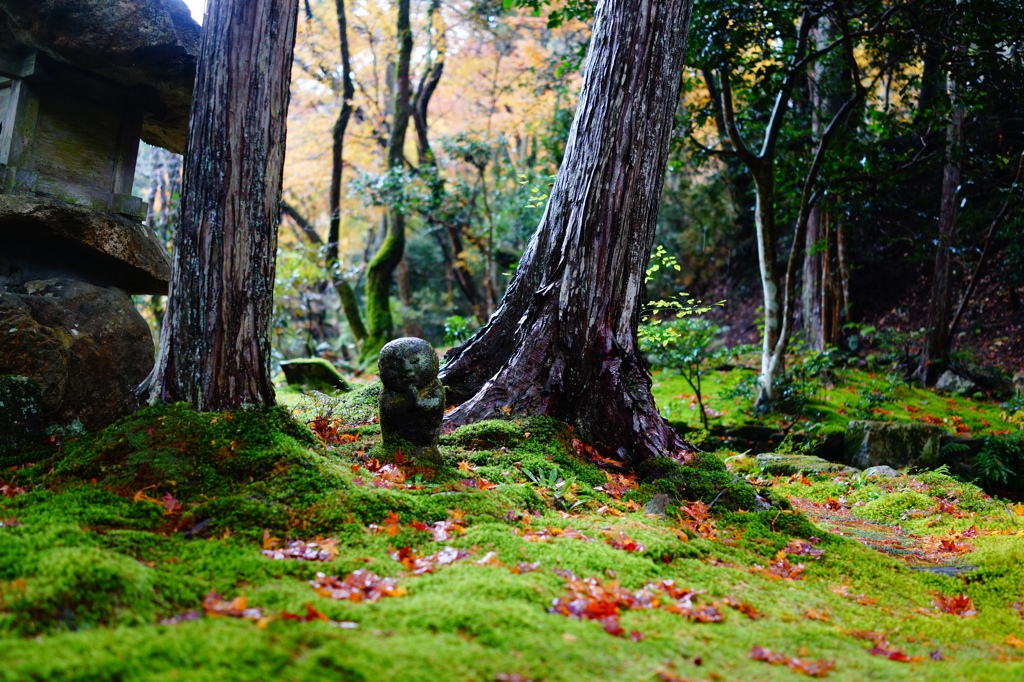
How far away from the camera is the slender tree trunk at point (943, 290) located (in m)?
11.5

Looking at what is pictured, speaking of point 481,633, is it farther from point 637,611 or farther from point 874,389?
point 874,389

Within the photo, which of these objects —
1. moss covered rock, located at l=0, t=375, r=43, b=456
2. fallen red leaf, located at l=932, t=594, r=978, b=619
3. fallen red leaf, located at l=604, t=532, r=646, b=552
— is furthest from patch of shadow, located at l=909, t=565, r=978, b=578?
moss covered rock, located at l=0, t=375, r=43, b=456

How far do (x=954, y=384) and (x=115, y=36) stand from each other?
1267cm

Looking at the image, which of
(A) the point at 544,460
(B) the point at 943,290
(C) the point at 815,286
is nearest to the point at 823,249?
(C) the point at 815,286

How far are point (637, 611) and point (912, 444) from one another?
6.76 m

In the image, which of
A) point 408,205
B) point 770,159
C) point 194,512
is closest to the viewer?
point 194,512

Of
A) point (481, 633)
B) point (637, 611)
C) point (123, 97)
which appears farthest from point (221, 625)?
point (123, 97)

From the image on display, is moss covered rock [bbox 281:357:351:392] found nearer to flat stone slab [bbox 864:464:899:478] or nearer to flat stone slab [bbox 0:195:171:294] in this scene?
flat stone slab [bbox 0:195:171:294]

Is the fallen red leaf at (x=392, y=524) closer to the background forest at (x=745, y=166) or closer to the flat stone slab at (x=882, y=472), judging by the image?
the background forest at (x=745, y=166)

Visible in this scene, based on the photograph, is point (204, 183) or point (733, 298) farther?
point (733, 298)

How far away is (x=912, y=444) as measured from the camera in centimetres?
828

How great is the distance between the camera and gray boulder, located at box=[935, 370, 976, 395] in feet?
37.5

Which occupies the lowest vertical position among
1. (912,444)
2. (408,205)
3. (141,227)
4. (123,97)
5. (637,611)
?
(637,611)

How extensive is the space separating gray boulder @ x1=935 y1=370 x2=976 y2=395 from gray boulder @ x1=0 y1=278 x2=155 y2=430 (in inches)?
473
